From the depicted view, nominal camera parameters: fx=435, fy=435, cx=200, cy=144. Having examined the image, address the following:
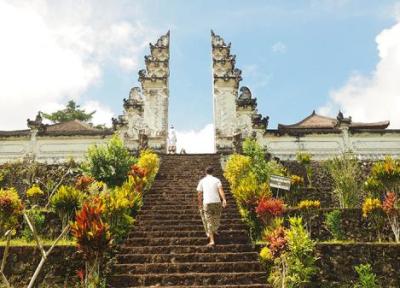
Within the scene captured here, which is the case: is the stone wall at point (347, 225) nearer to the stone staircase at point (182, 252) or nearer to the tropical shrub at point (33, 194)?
the stone staircase at point (182, 252)

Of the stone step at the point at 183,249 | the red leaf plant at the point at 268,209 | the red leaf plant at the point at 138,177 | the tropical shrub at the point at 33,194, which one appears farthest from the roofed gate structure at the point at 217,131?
the stone step at the point at 183,249

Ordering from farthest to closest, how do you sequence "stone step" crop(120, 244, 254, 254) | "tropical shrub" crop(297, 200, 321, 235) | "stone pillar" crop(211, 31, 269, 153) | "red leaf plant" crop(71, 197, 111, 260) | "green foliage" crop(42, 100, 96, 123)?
"green foliage" crop(42, 100, 96, 123), "stone pillar" crop(211, 31, 269, 153), "tropical shrub" crop(297, 200, 321, 235), "stone step" crop(120, 244, 254, 254), "red leaf plant" crop(71, 197, 111, 260)

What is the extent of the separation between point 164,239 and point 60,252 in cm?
194

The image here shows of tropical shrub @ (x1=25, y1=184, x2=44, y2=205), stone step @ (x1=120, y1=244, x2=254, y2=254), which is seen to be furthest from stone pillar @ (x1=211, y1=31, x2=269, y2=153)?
stone step @ (x1=120, y1=244, x2=254, y2=254)

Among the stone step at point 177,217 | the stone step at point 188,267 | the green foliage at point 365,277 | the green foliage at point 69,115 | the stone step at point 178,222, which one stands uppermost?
the green foliage at point 69,115

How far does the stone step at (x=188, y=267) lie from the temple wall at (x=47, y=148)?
8951 mm

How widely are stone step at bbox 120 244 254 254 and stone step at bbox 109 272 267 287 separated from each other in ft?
3.17

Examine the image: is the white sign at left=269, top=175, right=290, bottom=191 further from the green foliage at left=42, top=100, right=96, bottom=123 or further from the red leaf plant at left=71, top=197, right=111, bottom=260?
the green foliage at left=42, top=100, right=96, bottom=123

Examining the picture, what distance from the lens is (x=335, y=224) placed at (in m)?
9.98

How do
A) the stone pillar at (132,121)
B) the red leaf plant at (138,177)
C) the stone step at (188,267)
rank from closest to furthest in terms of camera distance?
1. the stone step at (188,267)
2. the red leaf plant at (138,177)
3. the stone pillar at (132,121)

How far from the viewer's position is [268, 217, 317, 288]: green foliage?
6.69 meters

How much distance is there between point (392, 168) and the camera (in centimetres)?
1036

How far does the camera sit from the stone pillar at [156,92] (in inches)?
728

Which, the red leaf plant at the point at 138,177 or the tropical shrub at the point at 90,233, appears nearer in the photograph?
the tropical shrub at the point at 90,233
